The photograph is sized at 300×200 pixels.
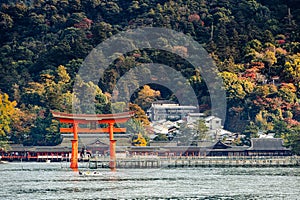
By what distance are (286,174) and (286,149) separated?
17.2m

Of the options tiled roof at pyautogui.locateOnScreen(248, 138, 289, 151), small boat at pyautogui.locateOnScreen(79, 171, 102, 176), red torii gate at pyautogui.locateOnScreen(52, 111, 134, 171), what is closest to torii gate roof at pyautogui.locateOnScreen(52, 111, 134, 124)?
red torii gate at pyautogui.locateOnScreen(52, 111, 134, 171)

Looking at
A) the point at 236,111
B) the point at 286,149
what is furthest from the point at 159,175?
the point at 236,111

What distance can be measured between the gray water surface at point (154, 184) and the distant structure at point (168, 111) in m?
30.3

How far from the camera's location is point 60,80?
99188 mm

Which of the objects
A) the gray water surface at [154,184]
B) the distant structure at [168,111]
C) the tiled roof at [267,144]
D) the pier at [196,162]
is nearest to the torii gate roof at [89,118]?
the pier at [196,162]

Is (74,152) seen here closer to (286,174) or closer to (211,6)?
(286,174)

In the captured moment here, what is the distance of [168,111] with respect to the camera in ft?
326

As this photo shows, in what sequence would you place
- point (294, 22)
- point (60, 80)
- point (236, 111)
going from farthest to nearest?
point (294, 22), point (60, 80), point (236, 111)

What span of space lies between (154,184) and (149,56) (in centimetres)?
5190

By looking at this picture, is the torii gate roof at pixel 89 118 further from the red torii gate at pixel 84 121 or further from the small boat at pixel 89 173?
the small boat at pixel 89 173

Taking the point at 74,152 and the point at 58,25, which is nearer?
the point at 74,152

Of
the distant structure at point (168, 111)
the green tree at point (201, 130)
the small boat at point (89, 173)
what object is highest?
the distant structure at point (168, 111)

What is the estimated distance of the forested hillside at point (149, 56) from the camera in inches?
3543

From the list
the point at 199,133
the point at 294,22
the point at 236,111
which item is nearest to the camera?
the point at 199,133
